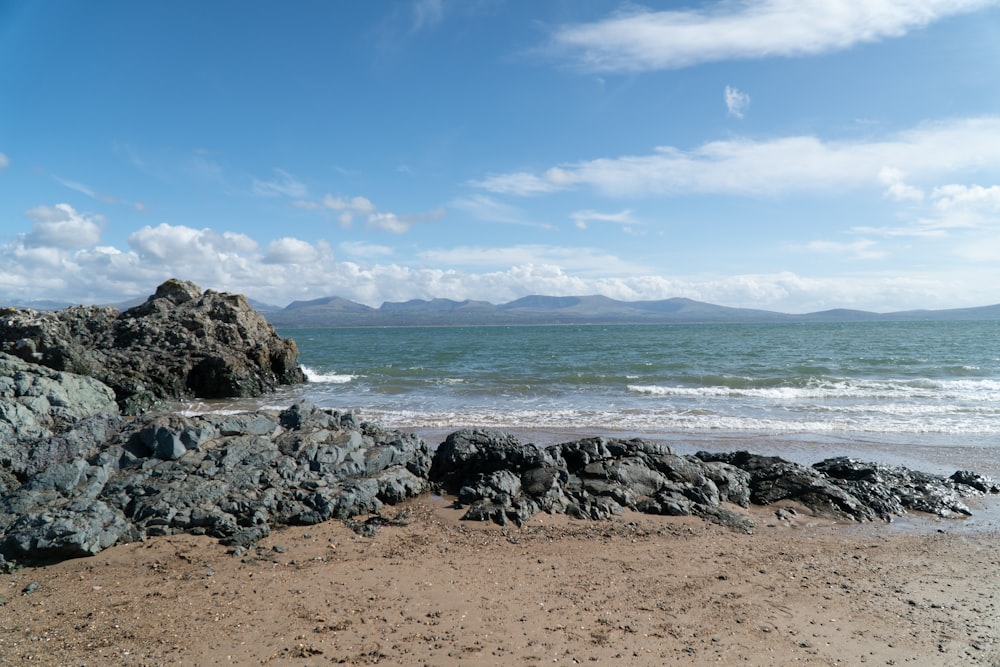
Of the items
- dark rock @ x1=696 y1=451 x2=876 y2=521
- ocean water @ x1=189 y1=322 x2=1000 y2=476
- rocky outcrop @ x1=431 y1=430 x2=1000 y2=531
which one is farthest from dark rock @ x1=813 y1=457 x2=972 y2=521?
ocean water @ x1=189 y1=322 x2=1000 y2=476

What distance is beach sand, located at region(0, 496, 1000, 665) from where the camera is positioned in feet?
17.4

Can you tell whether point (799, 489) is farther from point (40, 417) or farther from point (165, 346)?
point (165, 346)

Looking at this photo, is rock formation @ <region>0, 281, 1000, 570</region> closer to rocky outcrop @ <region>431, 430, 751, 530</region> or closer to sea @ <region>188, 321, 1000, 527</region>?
rocky outcrop @ <region>431, 430, 751, 530</region>

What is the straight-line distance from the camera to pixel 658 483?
386 inches

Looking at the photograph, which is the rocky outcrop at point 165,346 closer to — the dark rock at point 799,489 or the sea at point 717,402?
the sea at point 717,402

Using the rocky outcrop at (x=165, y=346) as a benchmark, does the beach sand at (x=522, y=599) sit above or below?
below

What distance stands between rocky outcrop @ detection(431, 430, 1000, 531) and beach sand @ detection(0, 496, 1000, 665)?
0.72 metres

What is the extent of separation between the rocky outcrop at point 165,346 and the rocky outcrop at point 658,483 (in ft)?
54.4

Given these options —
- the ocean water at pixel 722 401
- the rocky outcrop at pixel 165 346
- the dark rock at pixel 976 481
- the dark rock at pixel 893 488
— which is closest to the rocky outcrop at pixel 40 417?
the rocky outcrop at pixel 165 346

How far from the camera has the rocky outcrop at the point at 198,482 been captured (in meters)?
7.48

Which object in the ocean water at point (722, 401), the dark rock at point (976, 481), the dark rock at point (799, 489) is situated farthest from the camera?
the ocean water at point (722, 401)

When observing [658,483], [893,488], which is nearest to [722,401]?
[893,488]

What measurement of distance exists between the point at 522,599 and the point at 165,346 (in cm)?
2558

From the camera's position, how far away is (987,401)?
66.4 feet
